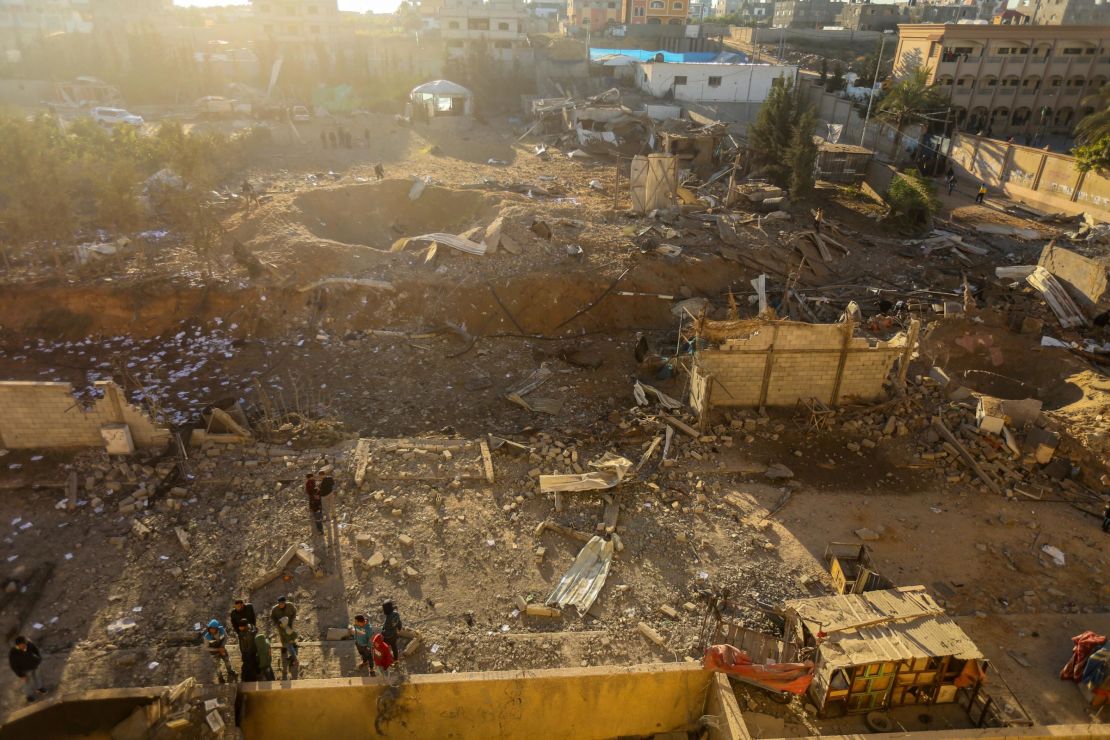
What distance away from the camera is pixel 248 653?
6691mm

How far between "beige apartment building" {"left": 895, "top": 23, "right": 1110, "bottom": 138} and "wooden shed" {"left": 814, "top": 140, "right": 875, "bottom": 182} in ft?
36.7

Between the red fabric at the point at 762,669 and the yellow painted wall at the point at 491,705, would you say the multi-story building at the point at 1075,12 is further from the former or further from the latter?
the yellow painted wall at the point at 491,705

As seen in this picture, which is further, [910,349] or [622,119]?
[622,119]

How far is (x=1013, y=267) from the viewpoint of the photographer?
17.2 metres

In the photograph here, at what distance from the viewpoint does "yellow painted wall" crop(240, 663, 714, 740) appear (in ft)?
20.0

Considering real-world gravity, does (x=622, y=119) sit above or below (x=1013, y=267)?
above

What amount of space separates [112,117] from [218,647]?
29.3m

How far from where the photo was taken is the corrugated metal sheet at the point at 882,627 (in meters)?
6.64

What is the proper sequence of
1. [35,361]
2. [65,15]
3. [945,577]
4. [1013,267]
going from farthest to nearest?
[65,15] → [1013,267] → [35,361] → [945,577]

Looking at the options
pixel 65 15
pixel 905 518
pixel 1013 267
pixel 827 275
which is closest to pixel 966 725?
pixel 905 518

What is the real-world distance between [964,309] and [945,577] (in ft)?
27.1

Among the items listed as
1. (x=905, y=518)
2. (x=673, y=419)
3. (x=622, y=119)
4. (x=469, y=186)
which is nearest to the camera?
(x=905, y=518)

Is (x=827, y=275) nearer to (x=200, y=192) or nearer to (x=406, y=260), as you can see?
(x=406, y=260)

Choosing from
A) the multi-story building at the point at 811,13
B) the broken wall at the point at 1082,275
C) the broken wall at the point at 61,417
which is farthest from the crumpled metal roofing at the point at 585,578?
the multi-story building at the point at 811,13
